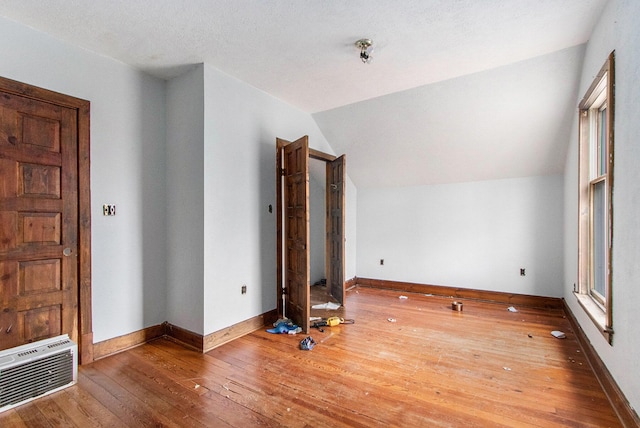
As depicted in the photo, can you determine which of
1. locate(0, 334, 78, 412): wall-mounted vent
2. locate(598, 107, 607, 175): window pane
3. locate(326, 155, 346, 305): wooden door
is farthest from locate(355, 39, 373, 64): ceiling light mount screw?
locate(0, 334, 78, 412): wall-mounted vent

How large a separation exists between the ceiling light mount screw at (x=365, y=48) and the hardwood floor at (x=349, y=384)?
2.56 m

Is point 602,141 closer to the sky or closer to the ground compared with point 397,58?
closer to the ground

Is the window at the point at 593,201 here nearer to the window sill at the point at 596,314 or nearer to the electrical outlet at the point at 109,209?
the window sill at the point at 596,314

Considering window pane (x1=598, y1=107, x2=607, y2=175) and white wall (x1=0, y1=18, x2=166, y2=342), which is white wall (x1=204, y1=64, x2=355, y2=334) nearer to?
white wall (x1=0, y1=18, x2=166, y2=342)

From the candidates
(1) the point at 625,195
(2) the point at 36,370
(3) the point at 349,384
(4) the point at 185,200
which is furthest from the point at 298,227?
(1) the point at 625,195

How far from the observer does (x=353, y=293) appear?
195 inches

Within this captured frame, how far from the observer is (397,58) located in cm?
277

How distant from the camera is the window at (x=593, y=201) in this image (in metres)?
2.50

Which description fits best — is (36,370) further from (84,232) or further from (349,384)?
(349,384)

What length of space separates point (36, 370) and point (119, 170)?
1632 mm

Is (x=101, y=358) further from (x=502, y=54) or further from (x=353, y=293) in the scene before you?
(x=502, y=54)

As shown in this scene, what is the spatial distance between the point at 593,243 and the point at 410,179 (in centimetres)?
248

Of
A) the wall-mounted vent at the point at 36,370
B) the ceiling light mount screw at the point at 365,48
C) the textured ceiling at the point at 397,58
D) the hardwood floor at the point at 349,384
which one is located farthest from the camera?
the ceiling light mount screw at the point at 365,48

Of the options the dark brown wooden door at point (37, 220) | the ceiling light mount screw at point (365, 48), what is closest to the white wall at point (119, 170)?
the dark brown wooden door at point (37, 220)
